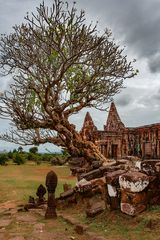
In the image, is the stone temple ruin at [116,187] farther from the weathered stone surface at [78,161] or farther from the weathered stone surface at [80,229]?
the weathered stone surface at [80,229]

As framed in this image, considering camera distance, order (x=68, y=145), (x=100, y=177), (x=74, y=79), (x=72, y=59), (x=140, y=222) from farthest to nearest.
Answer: (x=74, y=79) < (x=68, y=145) < (x=72, y=59) < (x=100, y=177) < (x=140, y=222)

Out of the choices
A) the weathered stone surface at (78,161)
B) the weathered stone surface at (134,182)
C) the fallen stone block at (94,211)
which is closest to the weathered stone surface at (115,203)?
the fallen stone block at (94,211)

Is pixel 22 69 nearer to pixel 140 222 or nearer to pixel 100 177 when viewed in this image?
pixel 100 177

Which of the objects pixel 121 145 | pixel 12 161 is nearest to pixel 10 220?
pixel 121 145

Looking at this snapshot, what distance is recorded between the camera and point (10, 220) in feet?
31.3

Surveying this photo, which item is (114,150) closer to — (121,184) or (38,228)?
(121,184)

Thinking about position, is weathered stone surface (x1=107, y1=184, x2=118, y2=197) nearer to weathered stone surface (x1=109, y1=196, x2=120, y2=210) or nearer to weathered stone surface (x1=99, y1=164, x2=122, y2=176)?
weathered stone surface (x1=109, y1=196, x2=120, y2=210)

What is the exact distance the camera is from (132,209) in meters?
7.98

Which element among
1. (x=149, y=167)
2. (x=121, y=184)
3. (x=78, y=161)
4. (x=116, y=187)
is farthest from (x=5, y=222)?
(x=78, y=161)

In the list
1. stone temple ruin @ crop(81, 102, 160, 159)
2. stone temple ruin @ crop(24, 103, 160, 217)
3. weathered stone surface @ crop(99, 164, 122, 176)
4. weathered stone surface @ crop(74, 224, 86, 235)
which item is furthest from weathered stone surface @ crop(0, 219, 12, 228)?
stone temple ruin @ crop(81, 102, 160, 159)

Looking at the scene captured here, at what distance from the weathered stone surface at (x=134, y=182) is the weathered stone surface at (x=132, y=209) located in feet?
1.11

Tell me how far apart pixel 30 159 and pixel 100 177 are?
2681cm

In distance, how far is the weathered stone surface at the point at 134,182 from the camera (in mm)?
8195

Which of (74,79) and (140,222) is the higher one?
(74,79)
